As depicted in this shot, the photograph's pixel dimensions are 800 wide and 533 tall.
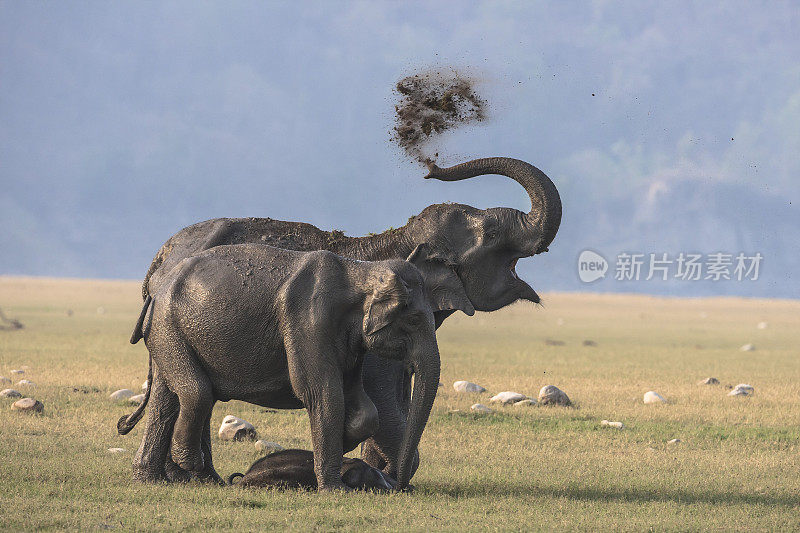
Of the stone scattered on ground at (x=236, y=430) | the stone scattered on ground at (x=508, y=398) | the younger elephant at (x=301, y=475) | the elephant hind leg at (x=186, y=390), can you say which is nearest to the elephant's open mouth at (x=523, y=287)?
the younger elephant at (x=301, y=475)

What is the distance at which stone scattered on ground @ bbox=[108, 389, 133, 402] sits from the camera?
67.7 feet

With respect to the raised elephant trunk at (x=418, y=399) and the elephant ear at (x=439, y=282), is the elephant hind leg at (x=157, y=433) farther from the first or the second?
the elephant ear at (x=439, y=282)

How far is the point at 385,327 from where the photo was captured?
461 inches

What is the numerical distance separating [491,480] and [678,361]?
22.6 m

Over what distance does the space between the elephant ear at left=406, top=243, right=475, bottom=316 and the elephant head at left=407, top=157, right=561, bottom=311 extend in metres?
0.11

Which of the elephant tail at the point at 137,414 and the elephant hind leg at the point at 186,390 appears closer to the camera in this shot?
the elephant hind leg at the point at 186,390

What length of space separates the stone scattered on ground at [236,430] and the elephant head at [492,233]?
504 centimetres

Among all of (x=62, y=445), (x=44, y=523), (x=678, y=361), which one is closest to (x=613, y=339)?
(x=678, y=361)

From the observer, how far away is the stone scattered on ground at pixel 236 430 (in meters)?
16.8

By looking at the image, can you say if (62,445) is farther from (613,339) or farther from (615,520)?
(613,339)

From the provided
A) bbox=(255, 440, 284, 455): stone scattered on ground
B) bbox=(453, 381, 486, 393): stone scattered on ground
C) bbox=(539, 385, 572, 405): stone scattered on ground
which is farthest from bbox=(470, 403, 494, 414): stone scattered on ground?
bbox=(255, 440, 284, 455): stone scattered on ground

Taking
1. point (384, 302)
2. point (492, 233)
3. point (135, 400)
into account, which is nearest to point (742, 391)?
point (135, 400)

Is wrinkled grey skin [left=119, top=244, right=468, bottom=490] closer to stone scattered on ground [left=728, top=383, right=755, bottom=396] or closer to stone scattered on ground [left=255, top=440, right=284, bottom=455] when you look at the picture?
stone scattered on ground [left=255, top=440, right=284, bottom=455]

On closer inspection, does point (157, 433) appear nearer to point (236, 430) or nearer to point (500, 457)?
point (236, 430)
